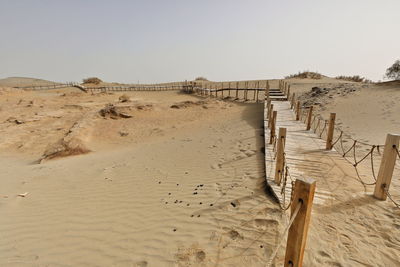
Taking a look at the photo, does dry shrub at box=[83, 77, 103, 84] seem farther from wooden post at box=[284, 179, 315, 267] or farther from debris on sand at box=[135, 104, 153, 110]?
wooden post at box=[284, 179, 315, 267]

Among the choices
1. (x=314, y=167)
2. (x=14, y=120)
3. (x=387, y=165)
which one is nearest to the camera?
(x=387, y=165)

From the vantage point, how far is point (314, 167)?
4.92 metres

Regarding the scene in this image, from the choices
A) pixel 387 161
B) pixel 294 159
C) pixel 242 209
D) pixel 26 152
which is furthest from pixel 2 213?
pixel 387 161

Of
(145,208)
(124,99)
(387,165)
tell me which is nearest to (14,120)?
(124,99)

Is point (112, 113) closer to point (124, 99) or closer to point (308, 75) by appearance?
point (124, 99)

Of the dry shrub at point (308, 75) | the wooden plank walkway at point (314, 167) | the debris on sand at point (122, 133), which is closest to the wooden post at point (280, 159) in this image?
the wooden plank walkway at point (314, 167)

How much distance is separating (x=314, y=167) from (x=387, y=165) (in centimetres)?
149

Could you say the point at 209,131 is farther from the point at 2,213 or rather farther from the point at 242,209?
the point at 2,213

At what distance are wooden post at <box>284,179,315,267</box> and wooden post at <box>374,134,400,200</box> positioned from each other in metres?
2.85

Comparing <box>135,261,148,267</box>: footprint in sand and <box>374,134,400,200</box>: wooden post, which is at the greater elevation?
<box>374,134,400,200</box>: wooden post

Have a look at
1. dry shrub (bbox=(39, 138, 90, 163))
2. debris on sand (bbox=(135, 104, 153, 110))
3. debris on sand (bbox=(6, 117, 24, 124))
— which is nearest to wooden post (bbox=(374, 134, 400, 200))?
dry shrub (bbox=(39, 138, 90, 163))

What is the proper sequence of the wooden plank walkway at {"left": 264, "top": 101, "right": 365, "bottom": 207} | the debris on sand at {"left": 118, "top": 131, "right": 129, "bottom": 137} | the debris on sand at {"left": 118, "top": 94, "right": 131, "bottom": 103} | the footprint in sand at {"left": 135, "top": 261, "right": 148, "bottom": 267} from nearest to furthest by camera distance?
the footprint in sand at {"left": 135, "top": 261, "right": 148, "bottom": 267}, the wooden plank walkway at {"left": 264, "top": 101, "right": 365, "bottom": 207}, the debris on sand at {"left": 118, "top": 131, "right": 129, "bottom": 137}, the debris on sand at {"left": 118, "top": 94, "right": 131, "bottom": 103}

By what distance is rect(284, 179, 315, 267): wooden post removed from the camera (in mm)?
1655

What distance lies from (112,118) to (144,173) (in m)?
7.80
